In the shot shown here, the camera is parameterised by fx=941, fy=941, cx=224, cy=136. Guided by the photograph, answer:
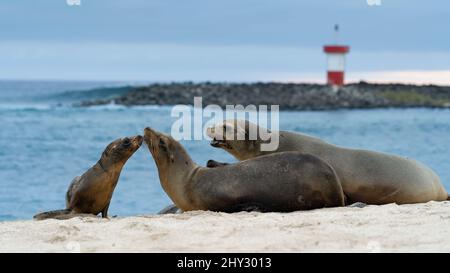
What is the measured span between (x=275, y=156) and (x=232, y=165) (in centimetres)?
39

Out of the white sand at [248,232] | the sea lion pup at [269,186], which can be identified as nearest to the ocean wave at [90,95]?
the sea lion pup at [269,186]

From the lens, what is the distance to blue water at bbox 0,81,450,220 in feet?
55.8

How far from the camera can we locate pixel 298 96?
5978 cm

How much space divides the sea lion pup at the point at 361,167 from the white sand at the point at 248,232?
0.91 m

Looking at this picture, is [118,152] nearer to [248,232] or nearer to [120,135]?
[248,232]

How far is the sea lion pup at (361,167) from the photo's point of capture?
8375mm

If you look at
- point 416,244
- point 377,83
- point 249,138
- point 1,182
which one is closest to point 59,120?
point 1,182

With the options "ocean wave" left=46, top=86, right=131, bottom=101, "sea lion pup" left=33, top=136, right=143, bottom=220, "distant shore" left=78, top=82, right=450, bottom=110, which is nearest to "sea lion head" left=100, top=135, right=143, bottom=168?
"sea lion pup" left=33, top=136, right=143, bottom=220

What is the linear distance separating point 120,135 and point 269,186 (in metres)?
28.1

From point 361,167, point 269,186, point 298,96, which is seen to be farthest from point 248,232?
point 298,96

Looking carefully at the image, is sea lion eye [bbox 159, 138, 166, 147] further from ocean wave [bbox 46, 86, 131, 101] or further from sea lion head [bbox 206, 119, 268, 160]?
ocean wave [bbox 46, 86, 131, 101]

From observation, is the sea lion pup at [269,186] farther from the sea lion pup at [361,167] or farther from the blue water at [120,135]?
the blue water at [120,135]
